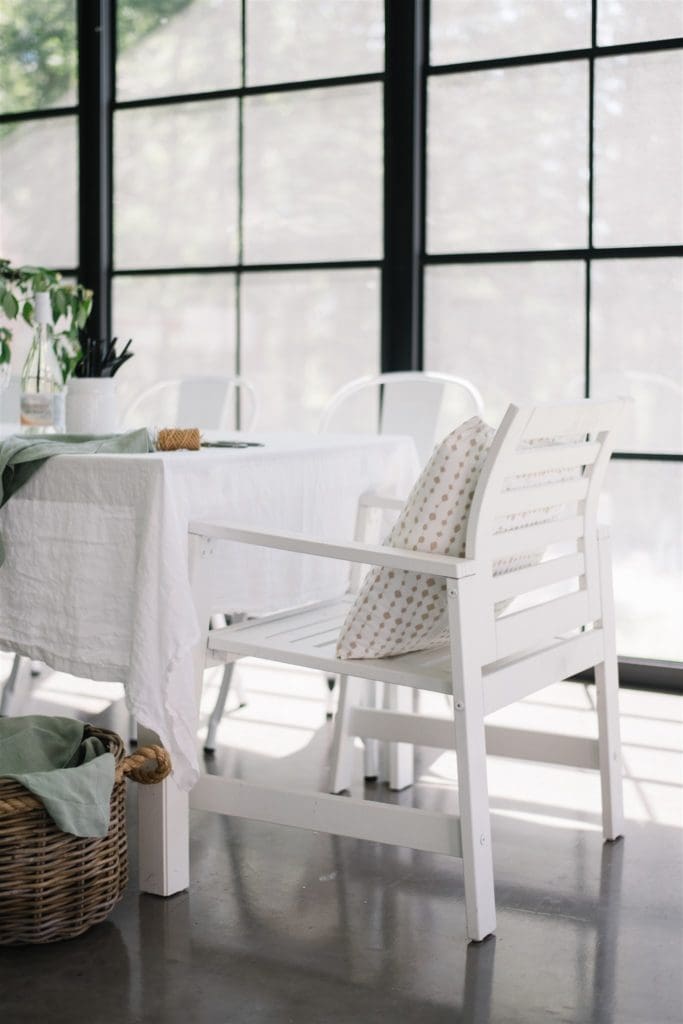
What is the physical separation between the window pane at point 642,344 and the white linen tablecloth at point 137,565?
1.66 metres

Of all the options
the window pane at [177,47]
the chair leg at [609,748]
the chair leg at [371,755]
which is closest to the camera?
the chair leg at [609,748]

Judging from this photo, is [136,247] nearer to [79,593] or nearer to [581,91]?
[581,91]

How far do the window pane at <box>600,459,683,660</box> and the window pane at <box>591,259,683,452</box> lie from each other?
0.32 feet

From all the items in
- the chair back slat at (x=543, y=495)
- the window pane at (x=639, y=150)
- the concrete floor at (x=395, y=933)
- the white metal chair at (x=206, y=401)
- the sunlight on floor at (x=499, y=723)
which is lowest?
the concrete floor at (x=395, y=933)

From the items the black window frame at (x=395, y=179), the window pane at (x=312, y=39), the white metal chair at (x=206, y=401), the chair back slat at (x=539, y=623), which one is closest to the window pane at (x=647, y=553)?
the black window frame at (x=395, y=179)

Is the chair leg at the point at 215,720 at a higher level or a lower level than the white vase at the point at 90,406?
lower

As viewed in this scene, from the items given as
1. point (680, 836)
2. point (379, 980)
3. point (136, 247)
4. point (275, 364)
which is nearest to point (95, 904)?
point (379, 980)

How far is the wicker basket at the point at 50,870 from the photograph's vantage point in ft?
6.59

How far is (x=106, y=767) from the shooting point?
2.11 metres

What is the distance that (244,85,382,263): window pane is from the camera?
426cm

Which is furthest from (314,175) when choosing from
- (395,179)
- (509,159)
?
A: (509,159)

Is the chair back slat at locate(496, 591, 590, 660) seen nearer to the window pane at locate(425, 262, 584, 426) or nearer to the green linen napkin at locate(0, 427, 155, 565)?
the green linen napkin at locate(0, 427, 155, 565)

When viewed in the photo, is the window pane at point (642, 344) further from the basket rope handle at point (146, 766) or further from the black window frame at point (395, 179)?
the basket rope handle at point (146, 766)

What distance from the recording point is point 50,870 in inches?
80.2
